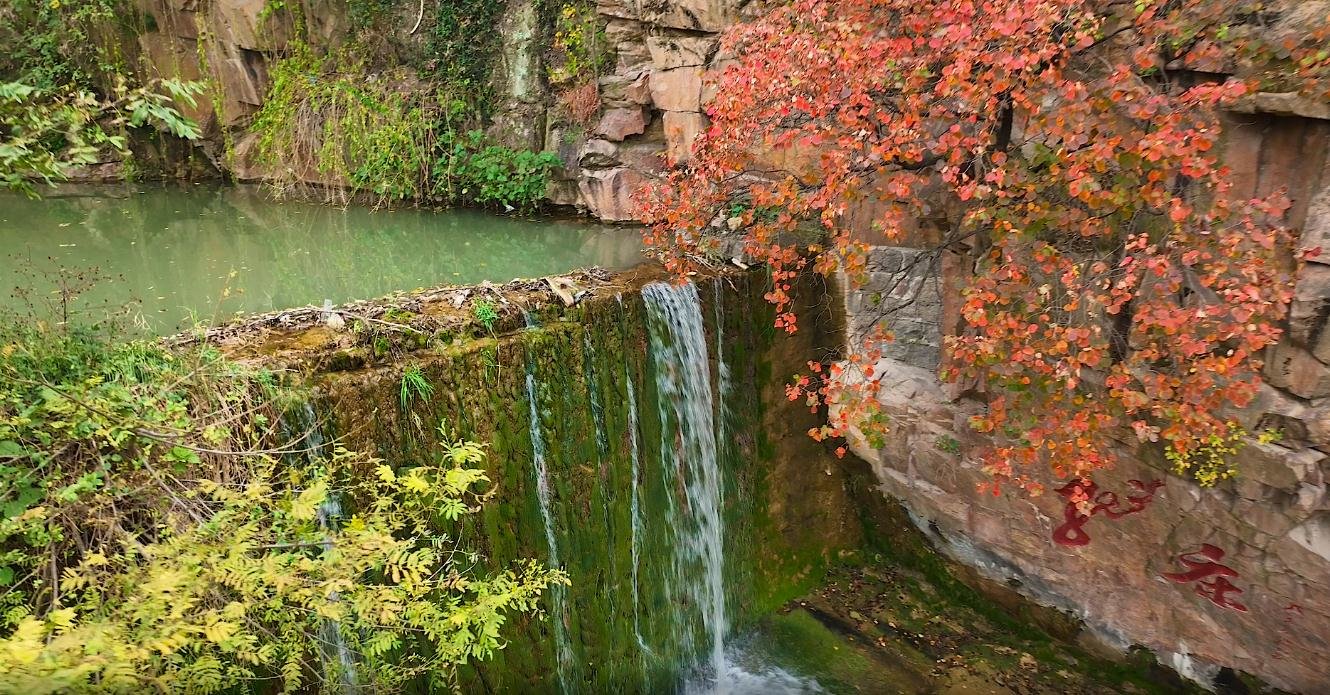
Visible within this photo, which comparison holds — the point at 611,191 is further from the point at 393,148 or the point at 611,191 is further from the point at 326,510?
the point at 326,510

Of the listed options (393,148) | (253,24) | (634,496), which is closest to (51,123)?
(634,496)

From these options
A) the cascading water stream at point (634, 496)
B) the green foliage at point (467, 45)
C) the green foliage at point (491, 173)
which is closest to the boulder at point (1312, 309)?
the cascading water stream at point (634, 496)

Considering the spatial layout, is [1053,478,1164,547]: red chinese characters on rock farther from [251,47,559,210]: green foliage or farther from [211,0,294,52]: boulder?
[211,0,294,52]: boulder

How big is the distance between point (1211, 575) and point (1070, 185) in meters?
2.45

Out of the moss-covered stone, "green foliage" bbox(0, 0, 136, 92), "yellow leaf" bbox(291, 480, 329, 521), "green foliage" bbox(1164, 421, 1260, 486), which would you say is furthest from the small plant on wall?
"yellow leaf" bbox(291, 480, 329, 521)

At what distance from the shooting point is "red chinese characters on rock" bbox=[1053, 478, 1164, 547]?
15.0 ft

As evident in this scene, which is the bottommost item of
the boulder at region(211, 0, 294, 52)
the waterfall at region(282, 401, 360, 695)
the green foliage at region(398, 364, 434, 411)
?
the waterfall at region(282, 401, 360, 695)

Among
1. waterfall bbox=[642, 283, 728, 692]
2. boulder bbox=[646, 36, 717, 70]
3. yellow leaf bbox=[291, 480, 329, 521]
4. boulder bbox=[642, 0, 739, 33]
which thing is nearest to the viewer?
yellow leaf bbox=[291, 480, 329, 521]

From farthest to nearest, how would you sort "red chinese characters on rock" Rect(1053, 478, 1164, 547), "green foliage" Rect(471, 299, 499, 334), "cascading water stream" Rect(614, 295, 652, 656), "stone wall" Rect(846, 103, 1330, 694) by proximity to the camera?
"cascading water stream" Rect(614, 295, 652, 656) < "red chinese characters on rock" Rect(1053, 478, 1164, 547) < "green foliage" Rect(471, 299, 499, 334) < "stone wall" Rect(846, 103, 1330, 694)

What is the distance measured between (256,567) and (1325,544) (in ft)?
15.7

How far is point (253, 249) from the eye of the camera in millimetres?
6953

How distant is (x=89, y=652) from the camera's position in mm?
2004

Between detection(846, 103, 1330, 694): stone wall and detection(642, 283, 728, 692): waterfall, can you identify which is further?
detection(642, 283, 728, 692): waterfall

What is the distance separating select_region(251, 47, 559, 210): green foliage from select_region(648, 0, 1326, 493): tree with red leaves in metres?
4.07
